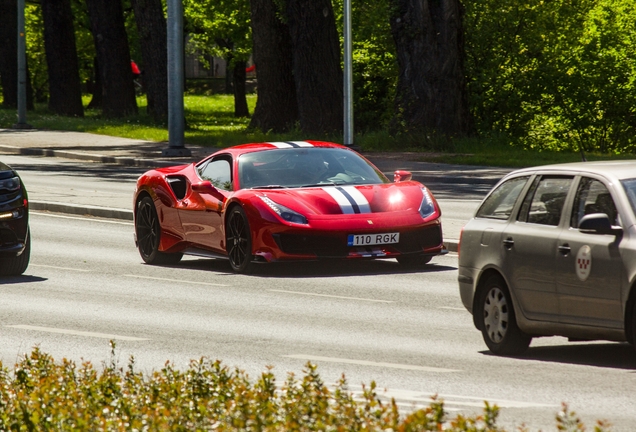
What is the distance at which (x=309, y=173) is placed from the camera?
14.5 metres

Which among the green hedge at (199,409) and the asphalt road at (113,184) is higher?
the green hedge at (199,409)

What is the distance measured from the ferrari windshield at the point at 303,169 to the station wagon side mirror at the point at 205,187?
1.17 feet

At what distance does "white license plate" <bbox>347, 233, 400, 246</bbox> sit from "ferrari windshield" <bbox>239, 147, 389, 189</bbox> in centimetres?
97

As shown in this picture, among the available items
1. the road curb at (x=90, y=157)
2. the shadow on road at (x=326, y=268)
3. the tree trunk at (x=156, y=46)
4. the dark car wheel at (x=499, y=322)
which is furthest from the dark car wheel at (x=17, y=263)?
the tree trunk at (x=156, y=46)

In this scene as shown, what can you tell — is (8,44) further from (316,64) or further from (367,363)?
(367,363)

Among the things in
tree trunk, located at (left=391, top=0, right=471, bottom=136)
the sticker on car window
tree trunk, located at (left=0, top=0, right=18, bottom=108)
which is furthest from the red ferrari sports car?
tree trunk, located at (left=0, top=0, right=18, bottom=108)

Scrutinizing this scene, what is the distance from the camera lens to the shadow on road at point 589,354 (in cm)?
879

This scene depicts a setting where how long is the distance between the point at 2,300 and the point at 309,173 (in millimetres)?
3771

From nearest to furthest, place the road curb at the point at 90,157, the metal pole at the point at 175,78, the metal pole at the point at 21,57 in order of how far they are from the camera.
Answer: the road curb at the point at 90,157 → the metal pole at the point at 175,78 → the metal pole at the point at 21,57

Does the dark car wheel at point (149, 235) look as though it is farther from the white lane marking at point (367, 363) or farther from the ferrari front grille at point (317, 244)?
the white lane marking at point (367, 363)

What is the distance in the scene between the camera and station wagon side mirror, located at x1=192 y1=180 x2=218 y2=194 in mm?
14570

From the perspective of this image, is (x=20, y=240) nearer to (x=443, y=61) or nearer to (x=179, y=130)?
(x=179, y=130)

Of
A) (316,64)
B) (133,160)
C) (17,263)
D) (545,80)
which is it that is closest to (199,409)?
(17,263)

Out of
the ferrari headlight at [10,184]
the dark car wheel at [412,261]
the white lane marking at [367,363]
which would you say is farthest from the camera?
the dark car wheel at [412,261]
